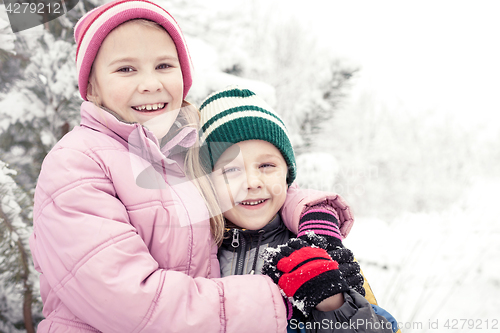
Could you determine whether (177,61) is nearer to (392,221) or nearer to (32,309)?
(32,309)

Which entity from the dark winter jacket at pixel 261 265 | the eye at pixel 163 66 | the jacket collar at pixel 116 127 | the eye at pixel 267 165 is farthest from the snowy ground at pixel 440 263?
the eye at pixel 163 66

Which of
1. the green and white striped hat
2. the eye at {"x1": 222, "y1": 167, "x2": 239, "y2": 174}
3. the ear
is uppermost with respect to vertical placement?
the ear

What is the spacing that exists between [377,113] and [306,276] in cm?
273

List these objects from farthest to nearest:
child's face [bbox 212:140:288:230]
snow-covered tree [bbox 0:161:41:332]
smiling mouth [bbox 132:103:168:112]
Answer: snow-covered tree [bbox 0:161:41:332], child's face [bbox 212:140:288:230], smiling mouth [bbox 132:103:168:112]

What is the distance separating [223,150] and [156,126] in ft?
1.00

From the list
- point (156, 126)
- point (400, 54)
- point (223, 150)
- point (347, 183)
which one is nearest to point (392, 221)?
point (347, 183)

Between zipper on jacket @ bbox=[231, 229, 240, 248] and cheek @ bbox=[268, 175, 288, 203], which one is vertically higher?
cheek @ bbox=[268, 175, 288, 203]

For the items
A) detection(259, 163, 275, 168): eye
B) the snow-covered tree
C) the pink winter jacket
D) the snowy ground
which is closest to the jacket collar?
the pink winter jacket

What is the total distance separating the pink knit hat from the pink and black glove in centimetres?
94

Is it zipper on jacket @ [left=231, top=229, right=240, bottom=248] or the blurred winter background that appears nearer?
zipper on jacket @ [left=231, top=229, right=240, bottom=248]

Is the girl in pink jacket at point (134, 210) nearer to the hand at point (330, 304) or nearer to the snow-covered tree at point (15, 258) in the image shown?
the hand at point (330, 304)

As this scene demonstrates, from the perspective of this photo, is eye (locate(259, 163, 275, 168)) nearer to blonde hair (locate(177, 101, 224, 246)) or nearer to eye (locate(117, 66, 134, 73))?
blonde hair (locate(177, 101, 224, 246))

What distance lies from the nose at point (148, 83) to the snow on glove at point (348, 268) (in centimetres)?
91

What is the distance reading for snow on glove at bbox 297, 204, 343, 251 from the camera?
3.73 ft
